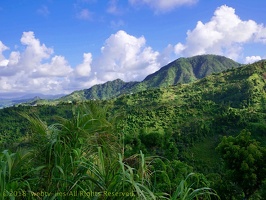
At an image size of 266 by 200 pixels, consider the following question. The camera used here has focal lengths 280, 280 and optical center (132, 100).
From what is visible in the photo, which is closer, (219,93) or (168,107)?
(168,107)

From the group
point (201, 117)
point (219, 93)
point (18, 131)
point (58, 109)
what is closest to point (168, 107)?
point (201, 117)

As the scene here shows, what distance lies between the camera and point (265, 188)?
1420cm

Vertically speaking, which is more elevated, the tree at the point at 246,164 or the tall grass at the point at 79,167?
the tall grass at the point at 79,167

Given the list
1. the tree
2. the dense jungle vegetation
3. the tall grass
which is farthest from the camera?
the tree

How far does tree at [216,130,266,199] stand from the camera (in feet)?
52.2

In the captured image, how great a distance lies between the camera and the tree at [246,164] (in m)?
15.9

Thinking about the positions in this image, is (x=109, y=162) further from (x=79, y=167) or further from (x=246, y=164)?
(x=246, y=164)

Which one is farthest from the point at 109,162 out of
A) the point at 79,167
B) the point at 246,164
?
the point at 246,164

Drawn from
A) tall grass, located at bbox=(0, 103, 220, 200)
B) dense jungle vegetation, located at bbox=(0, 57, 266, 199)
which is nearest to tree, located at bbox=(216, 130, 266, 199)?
dense jungle vegetation, located at bbox=(0, 57, 266, 199)

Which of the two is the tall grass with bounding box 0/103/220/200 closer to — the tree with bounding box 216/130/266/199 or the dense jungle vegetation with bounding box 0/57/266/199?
the dense jungle vegetation with bounding box 0/57/266/199

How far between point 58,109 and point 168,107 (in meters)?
42.0

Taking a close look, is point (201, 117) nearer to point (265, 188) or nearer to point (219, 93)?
point (219, 93)

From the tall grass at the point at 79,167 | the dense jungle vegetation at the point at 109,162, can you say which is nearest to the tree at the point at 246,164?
the dense jungle vegetation at the point at 109,162

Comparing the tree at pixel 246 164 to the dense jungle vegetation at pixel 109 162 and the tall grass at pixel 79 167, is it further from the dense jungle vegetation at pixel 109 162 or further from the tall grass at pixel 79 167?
the tall grass at pixel 79 167
